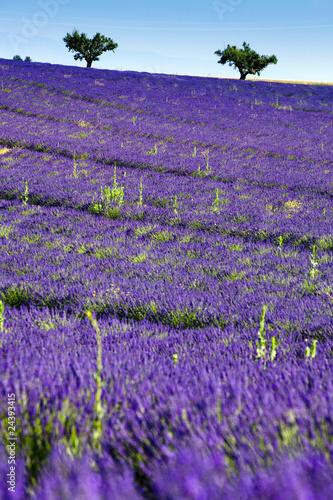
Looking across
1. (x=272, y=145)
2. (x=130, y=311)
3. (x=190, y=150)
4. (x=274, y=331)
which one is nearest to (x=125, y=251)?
(x=130, y=311)

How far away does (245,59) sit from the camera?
169 ft

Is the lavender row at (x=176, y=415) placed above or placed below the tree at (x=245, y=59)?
below

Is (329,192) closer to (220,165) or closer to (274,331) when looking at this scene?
(220,165)

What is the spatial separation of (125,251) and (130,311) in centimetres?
185

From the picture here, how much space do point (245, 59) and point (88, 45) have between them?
20.8 m

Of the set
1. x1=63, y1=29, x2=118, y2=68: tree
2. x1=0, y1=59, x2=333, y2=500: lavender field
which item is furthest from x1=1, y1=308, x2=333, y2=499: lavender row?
x1=63, y1=29, x2=118, y2=68: tree

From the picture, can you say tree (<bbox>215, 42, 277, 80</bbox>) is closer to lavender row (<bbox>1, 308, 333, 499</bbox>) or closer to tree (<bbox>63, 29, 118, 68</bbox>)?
tree (<bbox>63, 29, 118, 68</bbox>)

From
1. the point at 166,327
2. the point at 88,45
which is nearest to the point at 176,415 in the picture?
→ the point at 166,327

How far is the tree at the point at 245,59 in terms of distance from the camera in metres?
51.1

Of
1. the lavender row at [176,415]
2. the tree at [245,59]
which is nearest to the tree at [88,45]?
the tree at [245,59]

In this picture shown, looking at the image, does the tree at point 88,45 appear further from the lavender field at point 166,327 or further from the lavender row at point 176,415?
the lavender row at point 176,415

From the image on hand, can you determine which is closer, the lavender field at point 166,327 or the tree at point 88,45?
the lavender field at point 166,327

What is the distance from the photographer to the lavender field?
1.01 meters

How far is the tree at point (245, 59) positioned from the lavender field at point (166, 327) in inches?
1766
